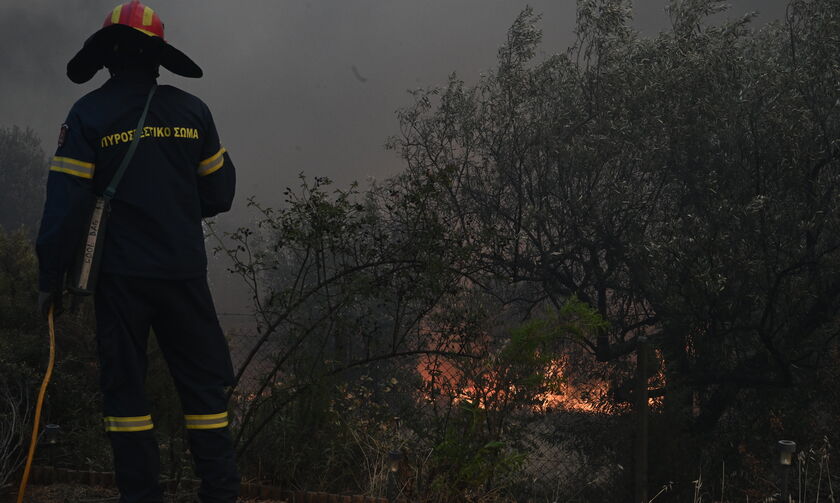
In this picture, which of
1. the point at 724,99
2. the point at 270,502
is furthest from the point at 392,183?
the point at 270,502

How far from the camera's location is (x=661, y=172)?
11.2m

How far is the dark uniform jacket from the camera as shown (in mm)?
2973

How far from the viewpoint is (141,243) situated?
3.11 metres

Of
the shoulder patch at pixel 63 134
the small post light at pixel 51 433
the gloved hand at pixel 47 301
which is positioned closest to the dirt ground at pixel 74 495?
the small post light at pixel 51 433

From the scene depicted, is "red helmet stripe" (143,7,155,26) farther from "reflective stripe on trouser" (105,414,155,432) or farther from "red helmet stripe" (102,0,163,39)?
"reflective stripe on trouser" (105,414,155,432)

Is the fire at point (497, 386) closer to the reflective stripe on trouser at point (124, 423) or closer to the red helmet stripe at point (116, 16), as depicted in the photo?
the reflective stripe on trouser at point (124, 423)

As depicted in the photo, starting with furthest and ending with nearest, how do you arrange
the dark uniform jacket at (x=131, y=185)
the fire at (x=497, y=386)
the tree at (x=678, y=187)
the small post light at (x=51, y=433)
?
the tree at (x=678, y=187) < the small post light at (x=51, y=433) < the fire at (x=497, y=386) < the dark uniform jacket at (x=131, y=185)

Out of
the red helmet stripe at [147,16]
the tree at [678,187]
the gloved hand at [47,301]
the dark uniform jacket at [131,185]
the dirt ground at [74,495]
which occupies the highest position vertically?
the tree at [678,187]

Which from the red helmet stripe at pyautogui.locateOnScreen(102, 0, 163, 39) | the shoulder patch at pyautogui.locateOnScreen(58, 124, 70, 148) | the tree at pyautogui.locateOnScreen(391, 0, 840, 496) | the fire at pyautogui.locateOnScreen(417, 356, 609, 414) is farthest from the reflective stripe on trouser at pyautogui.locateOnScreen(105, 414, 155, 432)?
the tree at pyautogui.locateOnScreen(391, 0, 840, 496)

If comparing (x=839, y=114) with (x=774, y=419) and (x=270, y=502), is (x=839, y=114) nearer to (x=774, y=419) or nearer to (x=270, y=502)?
(x=774, y=419)

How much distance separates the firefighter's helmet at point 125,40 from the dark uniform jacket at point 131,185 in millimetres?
127

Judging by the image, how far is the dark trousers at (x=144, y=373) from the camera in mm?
3078

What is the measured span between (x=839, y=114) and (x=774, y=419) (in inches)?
154

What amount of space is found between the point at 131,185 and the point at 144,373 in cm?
76
